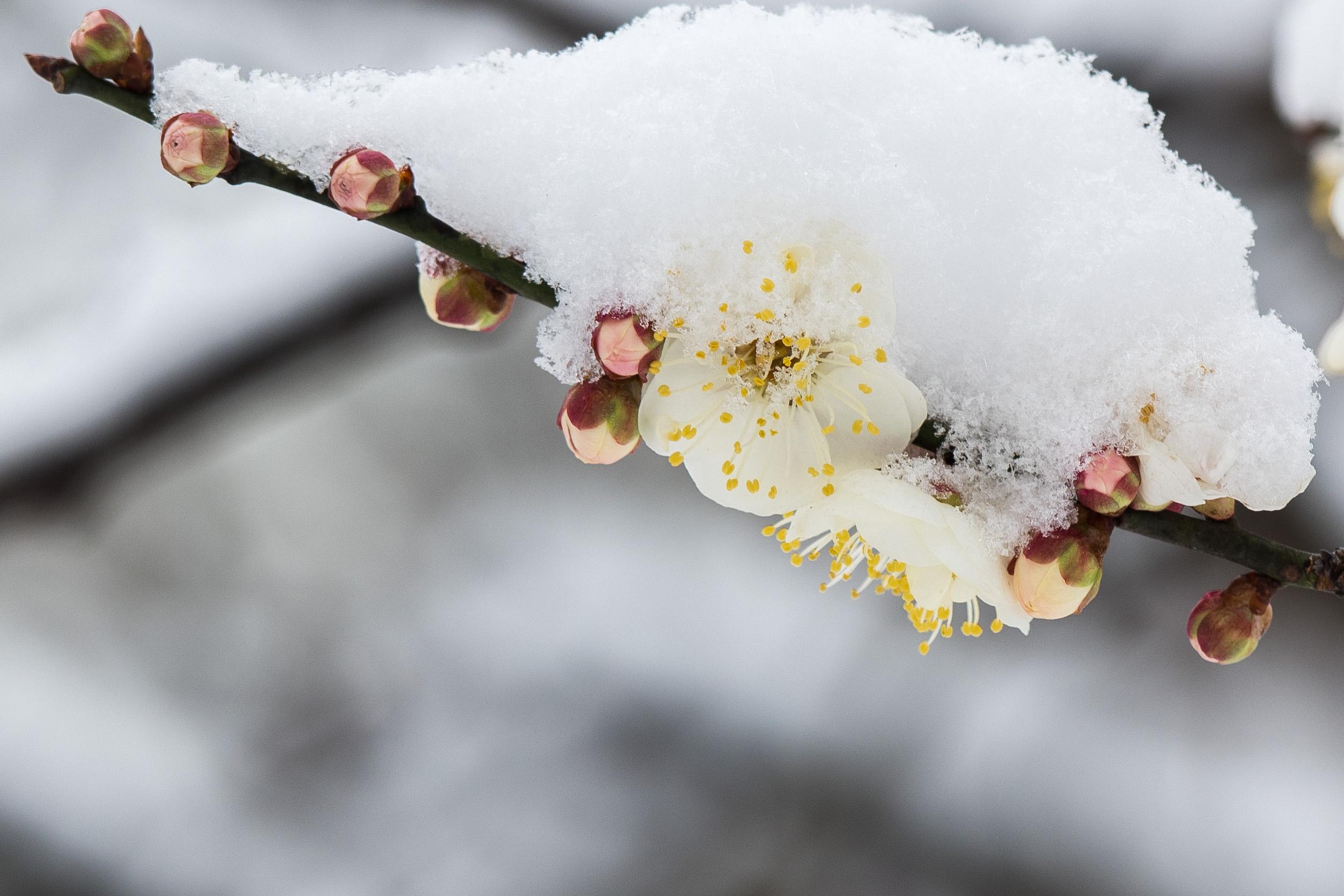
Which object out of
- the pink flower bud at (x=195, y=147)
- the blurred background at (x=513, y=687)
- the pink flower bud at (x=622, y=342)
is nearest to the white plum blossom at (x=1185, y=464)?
the pink flower bud at (x=622, y=342)

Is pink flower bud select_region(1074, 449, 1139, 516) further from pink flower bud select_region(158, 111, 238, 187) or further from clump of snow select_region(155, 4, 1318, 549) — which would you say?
pink flower bud select_region(158, 111, 238, 187)

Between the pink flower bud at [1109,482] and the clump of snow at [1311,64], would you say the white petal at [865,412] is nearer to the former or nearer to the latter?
the pink flower bud at [1109,482]

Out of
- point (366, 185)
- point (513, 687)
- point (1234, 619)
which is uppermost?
point (513, 687)

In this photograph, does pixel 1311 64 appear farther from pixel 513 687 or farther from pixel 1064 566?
pixel 513 687

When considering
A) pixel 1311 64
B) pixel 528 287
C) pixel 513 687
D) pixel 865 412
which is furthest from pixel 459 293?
pixel 513 687

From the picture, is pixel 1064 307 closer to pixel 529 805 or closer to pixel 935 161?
pixel 935 161

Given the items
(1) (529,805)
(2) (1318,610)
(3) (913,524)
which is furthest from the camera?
(1) (529,805)

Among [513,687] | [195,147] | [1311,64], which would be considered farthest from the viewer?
[513,687]

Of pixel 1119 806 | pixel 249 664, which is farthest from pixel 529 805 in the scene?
pixel 1119 806
